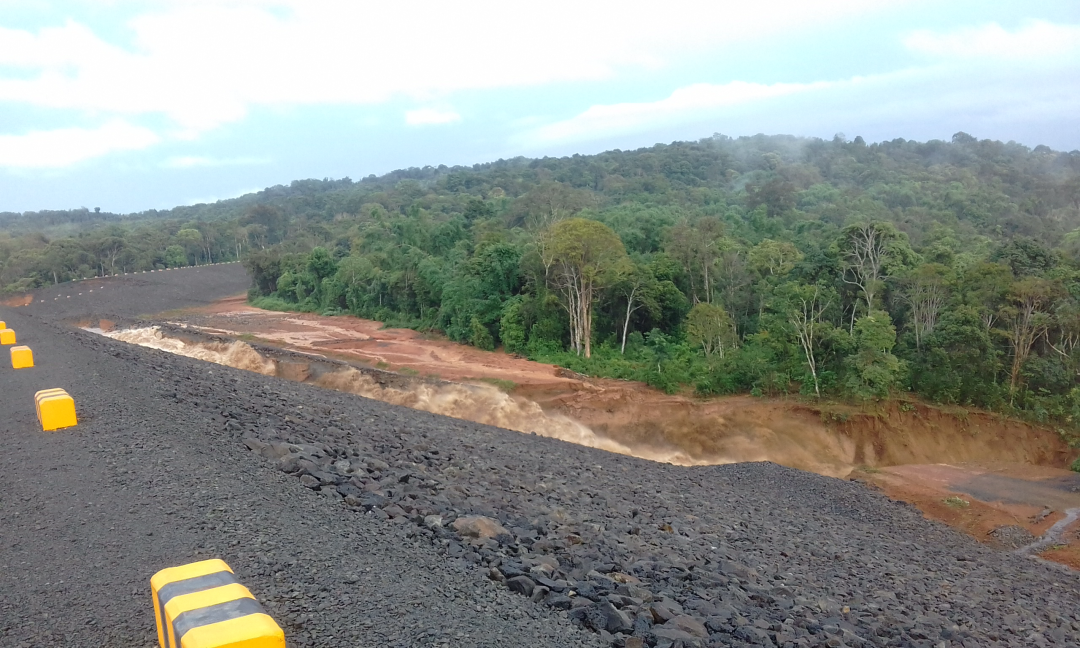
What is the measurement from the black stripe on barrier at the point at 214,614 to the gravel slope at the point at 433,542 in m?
0.56

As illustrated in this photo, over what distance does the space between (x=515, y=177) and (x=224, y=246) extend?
3384 centimetres

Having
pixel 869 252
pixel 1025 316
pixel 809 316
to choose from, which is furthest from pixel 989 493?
pixel 869 252

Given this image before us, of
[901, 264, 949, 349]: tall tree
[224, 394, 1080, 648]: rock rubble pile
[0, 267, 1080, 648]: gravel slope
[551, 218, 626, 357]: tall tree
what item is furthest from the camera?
[551, 218, 626, 357]: tall tree

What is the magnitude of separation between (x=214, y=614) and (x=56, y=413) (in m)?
7.34

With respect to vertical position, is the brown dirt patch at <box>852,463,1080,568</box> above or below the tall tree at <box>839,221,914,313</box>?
below

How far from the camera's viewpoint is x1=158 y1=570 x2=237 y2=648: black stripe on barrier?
171 inches

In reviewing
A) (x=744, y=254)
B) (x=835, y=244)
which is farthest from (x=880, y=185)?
(x=835, y=244)

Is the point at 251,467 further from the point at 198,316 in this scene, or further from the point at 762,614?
the point at 198,316

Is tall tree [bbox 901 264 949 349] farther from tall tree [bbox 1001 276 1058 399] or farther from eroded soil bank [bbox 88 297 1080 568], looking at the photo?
eroded soil bank [bbox 88 297 1080 568]

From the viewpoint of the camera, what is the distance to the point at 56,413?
983 cm

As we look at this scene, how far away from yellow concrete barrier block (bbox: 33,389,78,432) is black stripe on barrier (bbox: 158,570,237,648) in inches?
262

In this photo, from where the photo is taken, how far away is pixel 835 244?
24.0 metres

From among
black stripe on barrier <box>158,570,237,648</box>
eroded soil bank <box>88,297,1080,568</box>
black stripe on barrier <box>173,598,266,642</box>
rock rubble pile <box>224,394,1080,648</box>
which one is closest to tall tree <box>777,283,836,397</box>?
eroded soil bank <box>88,297,1080,568</box>

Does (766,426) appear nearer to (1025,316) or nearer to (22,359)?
(1025,316)
